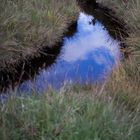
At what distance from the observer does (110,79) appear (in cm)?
611

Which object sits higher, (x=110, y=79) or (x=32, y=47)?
(x=110, y=79)

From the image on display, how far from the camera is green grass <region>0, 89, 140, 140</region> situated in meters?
3.87

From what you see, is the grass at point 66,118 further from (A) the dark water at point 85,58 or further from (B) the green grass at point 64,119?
(A) the dark water at point 85,58

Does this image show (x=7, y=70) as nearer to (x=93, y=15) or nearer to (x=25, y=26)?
(x=25, y=26)

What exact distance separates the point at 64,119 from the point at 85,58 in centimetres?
494

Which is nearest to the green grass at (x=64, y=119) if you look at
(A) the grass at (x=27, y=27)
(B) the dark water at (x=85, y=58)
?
Result: (B) the dark water at (x=85, y=58)

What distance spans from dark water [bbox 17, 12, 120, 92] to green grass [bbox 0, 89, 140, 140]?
179 cm

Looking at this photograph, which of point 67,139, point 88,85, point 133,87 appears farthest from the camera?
point 88,85

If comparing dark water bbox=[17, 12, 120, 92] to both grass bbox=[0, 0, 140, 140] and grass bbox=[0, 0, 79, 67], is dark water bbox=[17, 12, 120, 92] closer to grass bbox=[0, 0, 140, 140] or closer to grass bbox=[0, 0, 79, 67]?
grass bbox=[0, 0, 79, 67]

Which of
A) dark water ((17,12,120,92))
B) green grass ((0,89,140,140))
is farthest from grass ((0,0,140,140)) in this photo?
dark water ((17,12,120,92))

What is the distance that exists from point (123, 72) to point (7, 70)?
7.35 feet

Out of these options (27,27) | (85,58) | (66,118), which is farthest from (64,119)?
(85,58)

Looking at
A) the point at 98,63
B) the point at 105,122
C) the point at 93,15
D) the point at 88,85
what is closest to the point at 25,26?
the point at 98,63

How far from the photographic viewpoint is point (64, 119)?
155 inches
